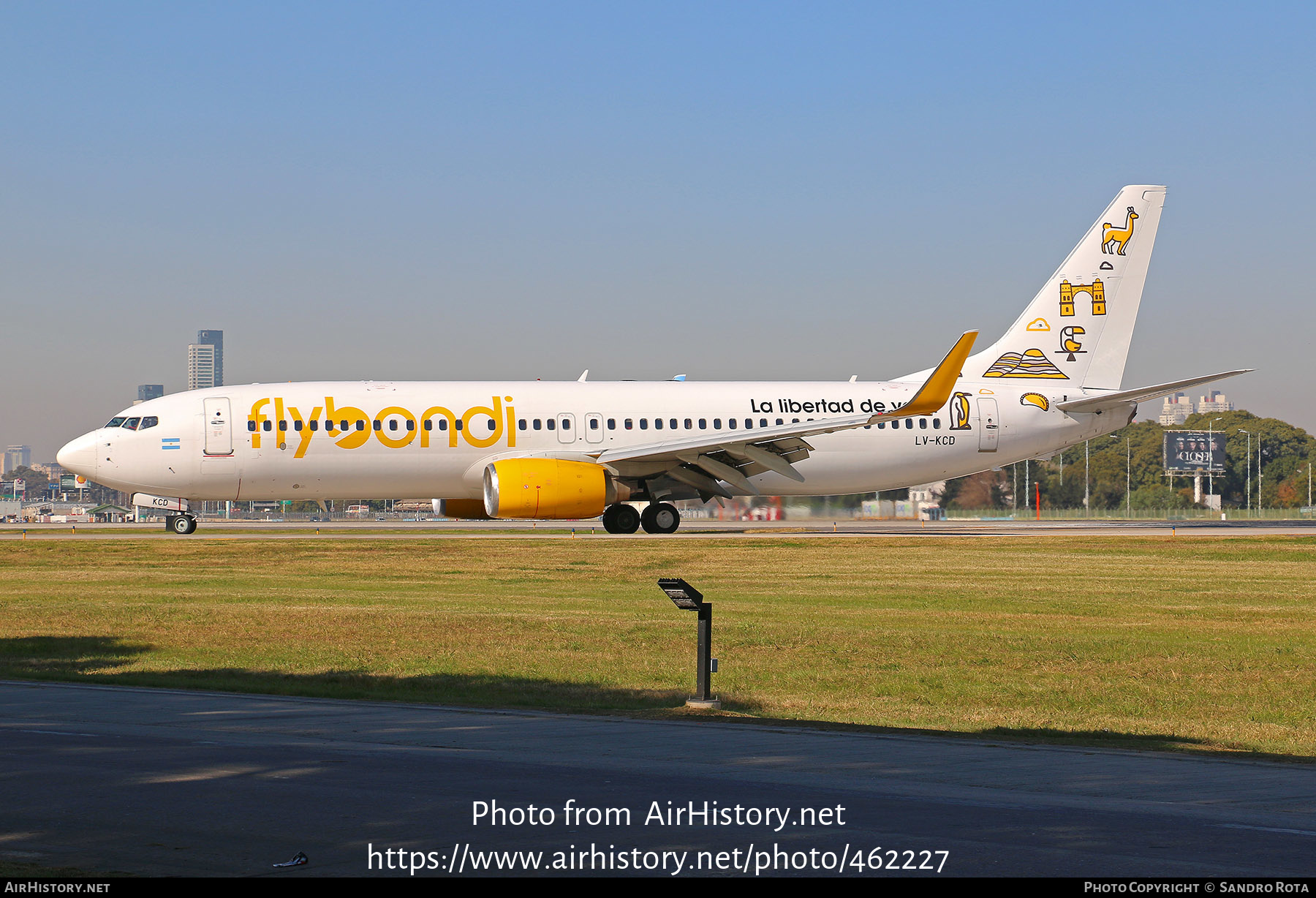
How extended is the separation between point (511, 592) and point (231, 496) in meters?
16.8

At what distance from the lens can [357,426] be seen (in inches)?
1537

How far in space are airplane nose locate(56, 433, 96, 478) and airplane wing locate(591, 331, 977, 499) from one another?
543 inches

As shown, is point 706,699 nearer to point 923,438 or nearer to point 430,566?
point 430,566

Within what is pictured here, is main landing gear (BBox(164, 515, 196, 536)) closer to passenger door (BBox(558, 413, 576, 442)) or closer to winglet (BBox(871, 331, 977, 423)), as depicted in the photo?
passenger door (BBox(558, 413, 576, 442))

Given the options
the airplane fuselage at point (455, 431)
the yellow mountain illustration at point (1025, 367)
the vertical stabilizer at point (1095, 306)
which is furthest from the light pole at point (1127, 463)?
the airplane fuselage at point (455, 431)

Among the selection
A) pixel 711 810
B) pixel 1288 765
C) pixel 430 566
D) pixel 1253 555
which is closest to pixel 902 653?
pixel 1288 765

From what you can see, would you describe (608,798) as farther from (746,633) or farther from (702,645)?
(746,633)

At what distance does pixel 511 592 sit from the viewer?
26.3 metres

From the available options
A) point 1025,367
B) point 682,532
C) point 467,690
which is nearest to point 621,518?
point 682,532

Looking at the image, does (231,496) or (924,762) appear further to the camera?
(231,496)

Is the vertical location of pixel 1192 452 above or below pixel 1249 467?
above

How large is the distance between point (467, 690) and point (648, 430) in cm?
2542

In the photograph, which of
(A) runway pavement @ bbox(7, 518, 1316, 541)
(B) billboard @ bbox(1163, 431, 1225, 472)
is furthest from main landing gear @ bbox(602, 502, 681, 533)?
(B) billboard @ bbox(1163, 431, 1225, 472)

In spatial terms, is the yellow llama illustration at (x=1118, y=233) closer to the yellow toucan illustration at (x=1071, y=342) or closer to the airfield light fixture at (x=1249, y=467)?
the yellow toucan illustration at (x=1071, y=342)
